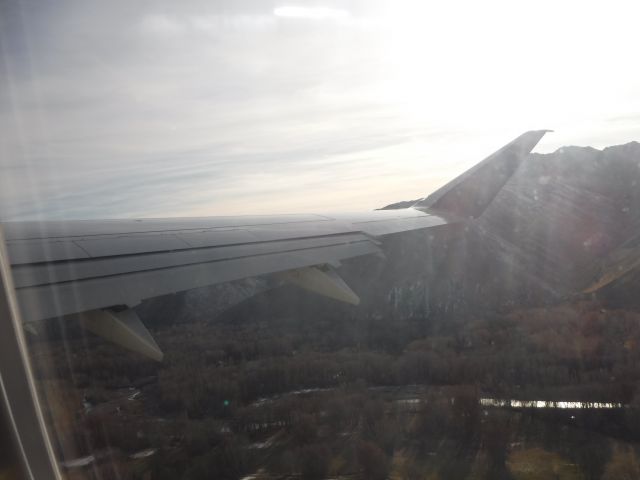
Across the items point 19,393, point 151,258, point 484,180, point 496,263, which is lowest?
point 496,263

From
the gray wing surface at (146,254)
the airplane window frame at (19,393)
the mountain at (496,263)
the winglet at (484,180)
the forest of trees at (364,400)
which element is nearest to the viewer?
the airplane window frame at (19,393)

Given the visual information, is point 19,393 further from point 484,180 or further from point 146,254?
point 484,180

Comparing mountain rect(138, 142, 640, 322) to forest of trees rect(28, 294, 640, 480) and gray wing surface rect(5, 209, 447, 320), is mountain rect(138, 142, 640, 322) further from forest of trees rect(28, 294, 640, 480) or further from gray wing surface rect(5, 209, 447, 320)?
gray wing surface rect(5, 209, 447, 320)

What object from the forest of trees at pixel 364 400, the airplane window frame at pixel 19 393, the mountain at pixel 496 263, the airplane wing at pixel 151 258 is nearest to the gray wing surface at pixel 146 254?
the airplane wing at pixel 151 258

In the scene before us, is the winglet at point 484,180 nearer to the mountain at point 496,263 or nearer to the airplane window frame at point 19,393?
the mountain at point 496,263

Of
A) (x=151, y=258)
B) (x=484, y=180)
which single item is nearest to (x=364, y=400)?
(x=151, y=258)
